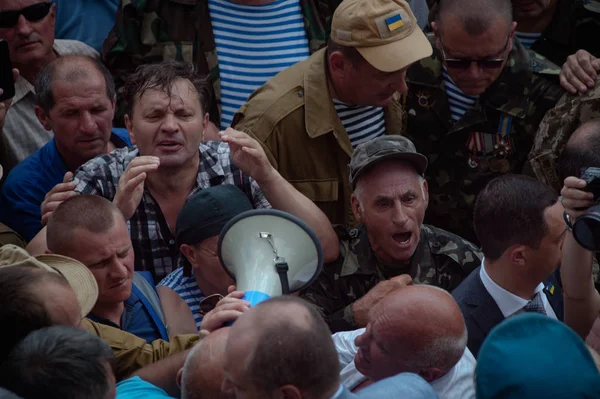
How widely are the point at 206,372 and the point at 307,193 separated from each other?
2.25 metres

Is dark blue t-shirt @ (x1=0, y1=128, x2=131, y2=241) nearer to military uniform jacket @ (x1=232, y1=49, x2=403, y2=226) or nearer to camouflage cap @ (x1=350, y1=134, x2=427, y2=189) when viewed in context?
military uniform jacket @ (x1=232, y1=49, x2=403, y2=226)

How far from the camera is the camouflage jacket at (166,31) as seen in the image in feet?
19.4

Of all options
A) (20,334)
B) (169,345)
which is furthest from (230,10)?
(20,334)

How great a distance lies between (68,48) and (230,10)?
931 mm

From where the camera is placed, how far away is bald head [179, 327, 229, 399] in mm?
3279

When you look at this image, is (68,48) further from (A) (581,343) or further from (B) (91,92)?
(A) (581,343)

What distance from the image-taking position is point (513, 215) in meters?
4.45

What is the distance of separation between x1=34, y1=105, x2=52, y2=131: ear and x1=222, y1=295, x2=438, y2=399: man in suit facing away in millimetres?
2588

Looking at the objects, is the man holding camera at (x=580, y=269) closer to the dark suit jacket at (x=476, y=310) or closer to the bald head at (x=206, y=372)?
the dark suit jacket at (x=476, y=310)

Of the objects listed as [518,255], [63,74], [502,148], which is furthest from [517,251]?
[63,74]

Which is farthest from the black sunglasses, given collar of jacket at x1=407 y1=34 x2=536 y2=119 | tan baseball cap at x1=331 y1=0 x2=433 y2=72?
collar of jacket at x1=407 y1=34 x2=536 y2=119

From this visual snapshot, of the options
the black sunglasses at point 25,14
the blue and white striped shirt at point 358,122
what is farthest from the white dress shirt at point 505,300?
the black sunglasses at point 25,14

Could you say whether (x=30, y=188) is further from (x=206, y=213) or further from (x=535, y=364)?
(x=535, y=364)

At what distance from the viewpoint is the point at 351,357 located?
4.06 meters
